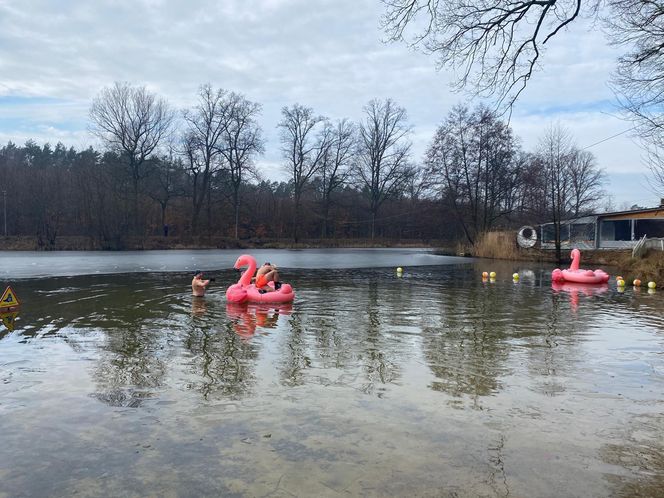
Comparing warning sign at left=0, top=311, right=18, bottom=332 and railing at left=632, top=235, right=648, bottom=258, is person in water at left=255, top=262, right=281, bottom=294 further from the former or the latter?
railing at left=632, top=235, right=648, bottom=258

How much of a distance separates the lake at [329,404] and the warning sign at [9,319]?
0.22 meters

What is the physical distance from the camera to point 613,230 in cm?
3459

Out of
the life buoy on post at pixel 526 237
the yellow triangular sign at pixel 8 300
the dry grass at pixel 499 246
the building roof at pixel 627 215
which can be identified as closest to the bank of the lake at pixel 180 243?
the dry grass at pixel 499 246

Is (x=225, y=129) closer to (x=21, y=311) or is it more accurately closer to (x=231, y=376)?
(x=21, y=311)

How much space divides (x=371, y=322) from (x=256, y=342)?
266 cm

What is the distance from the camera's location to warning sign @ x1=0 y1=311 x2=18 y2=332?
30.8ft

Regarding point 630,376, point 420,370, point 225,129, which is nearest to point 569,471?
point 420,370

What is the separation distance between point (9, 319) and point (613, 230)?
35003 mm

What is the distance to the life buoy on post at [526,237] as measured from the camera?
112 feet

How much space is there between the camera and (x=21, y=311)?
11.0m

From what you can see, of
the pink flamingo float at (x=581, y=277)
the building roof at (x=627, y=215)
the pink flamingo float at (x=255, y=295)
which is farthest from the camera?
the building roof at (x=627, y=215)

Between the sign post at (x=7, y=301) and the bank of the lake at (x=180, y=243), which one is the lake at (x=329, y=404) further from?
the bank of the lake at (x=180, y=243)

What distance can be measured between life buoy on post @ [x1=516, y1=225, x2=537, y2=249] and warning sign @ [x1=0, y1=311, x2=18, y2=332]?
30.3 meters

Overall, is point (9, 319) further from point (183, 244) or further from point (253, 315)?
point (183, 244)
